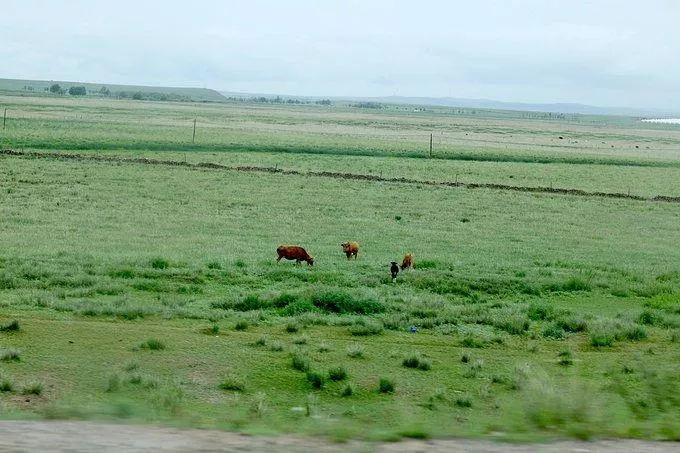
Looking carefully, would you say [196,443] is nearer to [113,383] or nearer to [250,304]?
[113,383]

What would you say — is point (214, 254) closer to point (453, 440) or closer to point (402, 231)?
point (402, 231)

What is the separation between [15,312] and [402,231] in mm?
17250

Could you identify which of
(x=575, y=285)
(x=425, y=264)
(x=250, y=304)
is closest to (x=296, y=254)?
(x=425, y=264)

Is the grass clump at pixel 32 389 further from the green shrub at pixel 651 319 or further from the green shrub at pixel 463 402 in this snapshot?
the green shrub at pixel 651 319

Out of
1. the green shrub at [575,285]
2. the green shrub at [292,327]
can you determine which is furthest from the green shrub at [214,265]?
the green shrub at [575,285]

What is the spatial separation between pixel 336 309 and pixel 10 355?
6.94 metres

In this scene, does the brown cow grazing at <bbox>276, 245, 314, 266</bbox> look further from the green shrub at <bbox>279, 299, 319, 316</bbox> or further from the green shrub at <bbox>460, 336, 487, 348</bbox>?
the green shrub at <bbox>460, 336, 487, 348</bbox>

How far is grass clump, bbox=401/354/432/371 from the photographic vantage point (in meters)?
13.5

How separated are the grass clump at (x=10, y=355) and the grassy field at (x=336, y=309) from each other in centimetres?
2

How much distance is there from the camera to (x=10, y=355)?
12.6 m

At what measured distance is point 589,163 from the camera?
7419 centimetres

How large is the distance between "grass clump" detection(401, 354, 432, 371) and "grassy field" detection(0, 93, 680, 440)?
0.10ft

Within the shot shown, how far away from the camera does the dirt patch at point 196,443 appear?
573 centimetres

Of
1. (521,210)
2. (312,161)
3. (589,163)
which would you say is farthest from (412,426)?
(589,163)
